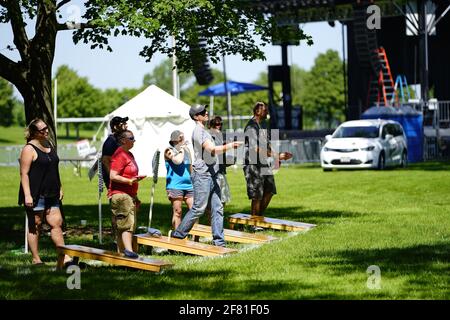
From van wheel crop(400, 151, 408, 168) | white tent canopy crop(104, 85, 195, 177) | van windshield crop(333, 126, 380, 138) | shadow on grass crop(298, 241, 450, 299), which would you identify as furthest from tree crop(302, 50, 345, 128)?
shadow on grass crop(298, 241, 450, 299)

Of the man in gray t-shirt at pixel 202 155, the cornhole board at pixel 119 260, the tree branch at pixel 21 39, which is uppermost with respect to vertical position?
the tree branch at pixel 21 39

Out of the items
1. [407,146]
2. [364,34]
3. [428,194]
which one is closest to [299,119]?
[364,34]

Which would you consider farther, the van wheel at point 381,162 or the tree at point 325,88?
the tree at point 325,88

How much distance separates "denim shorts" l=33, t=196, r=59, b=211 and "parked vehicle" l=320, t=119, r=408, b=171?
72.3 ft

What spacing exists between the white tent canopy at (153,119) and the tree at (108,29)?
15.3 m

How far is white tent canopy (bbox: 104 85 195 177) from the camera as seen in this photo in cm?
3328

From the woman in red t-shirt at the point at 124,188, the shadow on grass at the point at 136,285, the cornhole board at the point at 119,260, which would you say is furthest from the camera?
the woman in red t-shirt at the point at 124,188

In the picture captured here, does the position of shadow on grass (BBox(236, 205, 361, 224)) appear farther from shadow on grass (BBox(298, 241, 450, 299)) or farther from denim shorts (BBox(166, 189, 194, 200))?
shadow on grass (BBox(298, 241, 450, 299))

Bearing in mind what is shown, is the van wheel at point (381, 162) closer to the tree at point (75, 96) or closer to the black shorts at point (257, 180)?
the black shorts at point (257, 180)

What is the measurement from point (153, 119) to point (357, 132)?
697 cm

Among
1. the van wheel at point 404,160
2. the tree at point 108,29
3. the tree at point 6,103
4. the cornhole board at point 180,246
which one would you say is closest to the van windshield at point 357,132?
the van wheel at point 404,160

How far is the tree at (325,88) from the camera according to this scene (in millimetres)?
105812

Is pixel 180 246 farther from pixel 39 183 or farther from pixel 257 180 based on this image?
pixel 257 180
